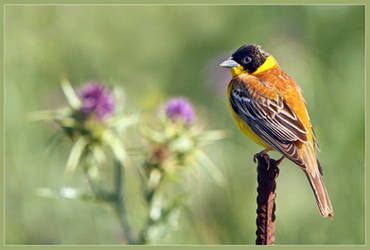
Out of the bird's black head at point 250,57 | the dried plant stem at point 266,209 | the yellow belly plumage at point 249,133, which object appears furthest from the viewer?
the bird's black head at point 250,57

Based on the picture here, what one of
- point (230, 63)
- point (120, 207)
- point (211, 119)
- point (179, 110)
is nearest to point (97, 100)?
point (179, 110)

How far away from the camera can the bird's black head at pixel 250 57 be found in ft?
15.1

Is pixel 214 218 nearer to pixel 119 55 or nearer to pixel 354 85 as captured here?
pixel 354 85

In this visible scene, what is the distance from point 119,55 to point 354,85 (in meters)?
3.69

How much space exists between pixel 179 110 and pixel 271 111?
990 millimetres

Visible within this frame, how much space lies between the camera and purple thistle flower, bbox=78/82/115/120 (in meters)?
4.62

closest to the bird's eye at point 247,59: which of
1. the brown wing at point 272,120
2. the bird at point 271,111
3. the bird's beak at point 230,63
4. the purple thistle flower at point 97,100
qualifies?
the bird at point 271,111

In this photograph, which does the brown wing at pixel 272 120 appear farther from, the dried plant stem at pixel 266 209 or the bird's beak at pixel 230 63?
the dried plant stem at pixel 266 209

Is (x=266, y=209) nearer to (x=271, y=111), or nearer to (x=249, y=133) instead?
(x=249, y=133)

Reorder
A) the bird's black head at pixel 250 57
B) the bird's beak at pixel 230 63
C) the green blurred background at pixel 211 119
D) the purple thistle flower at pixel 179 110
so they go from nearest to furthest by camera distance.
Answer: the bird's beak at pixel 230 63, the bird's black head at pixel 250 57, the purple thistle flower at pixel 179 110, the green blurred background at pixel 211 119

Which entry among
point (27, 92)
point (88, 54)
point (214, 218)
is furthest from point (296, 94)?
point (88, 54)

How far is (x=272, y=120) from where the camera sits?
4.29 m

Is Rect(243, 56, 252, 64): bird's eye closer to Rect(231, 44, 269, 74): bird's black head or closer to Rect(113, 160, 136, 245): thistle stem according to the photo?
Rect(231, 44, 269, 74): bird's black head

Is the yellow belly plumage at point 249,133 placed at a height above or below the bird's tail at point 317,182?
above
